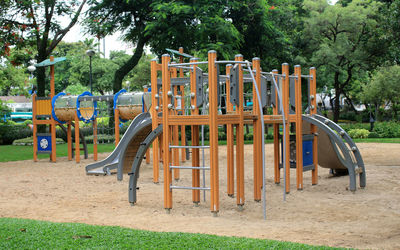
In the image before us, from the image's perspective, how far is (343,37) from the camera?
95.8 feet

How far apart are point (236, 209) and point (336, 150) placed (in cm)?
337

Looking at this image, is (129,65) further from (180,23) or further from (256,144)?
(256,144)

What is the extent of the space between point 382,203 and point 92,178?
6.94 m

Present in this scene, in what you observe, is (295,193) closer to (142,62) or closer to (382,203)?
(382,203)

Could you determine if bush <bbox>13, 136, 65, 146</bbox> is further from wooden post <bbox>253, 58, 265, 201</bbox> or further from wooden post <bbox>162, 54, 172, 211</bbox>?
wooden post <bbox>162, 54, 172, 211</bbox>

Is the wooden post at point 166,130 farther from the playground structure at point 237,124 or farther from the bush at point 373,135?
the bush at point 373,135

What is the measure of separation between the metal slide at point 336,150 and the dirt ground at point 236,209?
0.37 meters

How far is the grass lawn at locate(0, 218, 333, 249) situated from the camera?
4.71 m

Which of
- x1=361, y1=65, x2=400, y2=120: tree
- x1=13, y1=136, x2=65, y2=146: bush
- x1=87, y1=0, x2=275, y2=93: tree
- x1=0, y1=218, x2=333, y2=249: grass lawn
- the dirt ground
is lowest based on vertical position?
the dirt ground

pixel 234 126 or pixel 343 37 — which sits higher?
pixel 343 37

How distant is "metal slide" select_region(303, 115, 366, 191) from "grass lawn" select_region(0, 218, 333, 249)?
468cm

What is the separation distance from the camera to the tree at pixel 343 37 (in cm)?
2852

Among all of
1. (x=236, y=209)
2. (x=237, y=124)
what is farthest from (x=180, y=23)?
(x=236, y=209)

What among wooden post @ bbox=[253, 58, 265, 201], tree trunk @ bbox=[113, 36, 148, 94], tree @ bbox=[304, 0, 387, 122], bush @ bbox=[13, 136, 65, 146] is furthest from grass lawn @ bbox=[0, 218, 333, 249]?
tree @ bbox=[304, 0, 387, 122]
